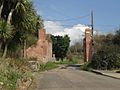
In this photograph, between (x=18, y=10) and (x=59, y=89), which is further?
(x=18, y=10)

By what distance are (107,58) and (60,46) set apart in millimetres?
59439

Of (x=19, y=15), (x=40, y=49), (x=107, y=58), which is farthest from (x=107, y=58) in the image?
(x=19, y=15)

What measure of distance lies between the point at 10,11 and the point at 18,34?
2.31 m

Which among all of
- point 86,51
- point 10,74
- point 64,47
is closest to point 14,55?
point 10,74

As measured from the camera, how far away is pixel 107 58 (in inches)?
1938

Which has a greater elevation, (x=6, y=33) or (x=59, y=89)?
(x=6, y=33)

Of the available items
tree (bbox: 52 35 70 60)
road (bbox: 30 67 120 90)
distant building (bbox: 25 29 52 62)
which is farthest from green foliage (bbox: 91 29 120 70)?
tree (bbox: 52 35 70 60)

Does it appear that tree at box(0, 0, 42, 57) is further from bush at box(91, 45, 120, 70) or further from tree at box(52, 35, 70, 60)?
tree at box(52, 35, 70, 60)

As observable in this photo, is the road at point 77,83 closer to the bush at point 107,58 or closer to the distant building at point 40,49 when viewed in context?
the bush at point 107,58

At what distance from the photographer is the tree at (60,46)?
108 metres

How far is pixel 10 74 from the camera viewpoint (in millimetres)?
19203

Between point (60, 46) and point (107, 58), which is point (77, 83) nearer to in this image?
point (107, 58)

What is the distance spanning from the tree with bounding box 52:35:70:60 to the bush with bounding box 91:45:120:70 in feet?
187

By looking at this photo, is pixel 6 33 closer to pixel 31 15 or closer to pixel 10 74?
pixel 31 15
